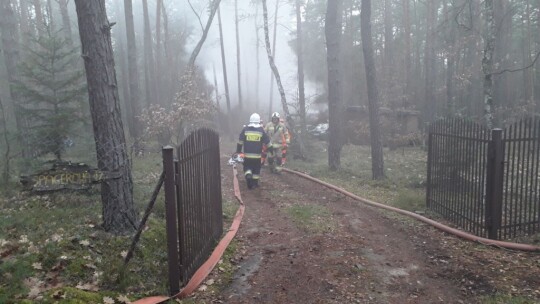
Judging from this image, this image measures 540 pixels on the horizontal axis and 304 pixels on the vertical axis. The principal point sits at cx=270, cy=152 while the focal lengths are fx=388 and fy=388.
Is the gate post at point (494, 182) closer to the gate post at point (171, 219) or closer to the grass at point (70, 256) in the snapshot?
the grass at point (70, 256)

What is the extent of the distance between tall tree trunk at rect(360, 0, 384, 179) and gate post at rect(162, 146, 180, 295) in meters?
9.00

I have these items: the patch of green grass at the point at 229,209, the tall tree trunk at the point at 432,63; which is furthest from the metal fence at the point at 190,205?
the tall tree trunk at the point at 432,63

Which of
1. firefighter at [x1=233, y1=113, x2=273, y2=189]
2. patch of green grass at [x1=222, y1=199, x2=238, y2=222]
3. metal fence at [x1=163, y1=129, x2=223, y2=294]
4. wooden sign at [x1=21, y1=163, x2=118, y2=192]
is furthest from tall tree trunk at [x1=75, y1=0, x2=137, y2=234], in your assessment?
firefighter at [x1=233, y1=113, x2=273, y2=189]

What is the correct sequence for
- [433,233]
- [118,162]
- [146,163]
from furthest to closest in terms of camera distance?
[146,163]
[433,233]
[118,162]

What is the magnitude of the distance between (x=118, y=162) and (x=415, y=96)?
2547cm

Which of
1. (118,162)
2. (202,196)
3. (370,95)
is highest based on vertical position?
(370,95)

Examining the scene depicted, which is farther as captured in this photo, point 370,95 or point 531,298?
point 370,95

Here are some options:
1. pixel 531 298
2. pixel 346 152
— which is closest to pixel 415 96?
pixel 346 152

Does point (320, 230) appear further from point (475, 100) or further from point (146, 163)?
point (475, 100)

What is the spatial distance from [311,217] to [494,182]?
3.41 metres

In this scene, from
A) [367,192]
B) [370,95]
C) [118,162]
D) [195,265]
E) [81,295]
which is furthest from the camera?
[370,95]

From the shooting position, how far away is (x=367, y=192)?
422 inches

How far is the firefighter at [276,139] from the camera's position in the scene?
1292 centimetres

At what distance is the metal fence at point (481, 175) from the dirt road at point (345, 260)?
66 centimetres
